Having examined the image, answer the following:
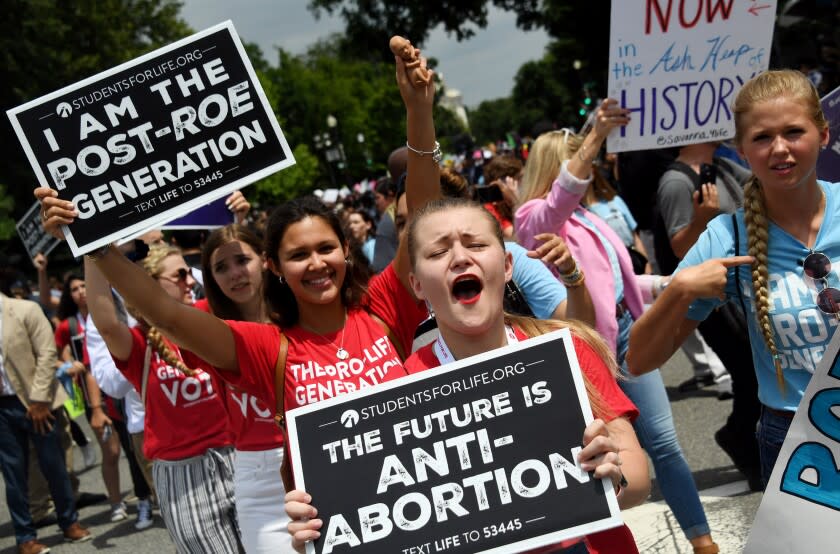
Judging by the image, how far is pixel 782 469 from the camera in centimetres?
250

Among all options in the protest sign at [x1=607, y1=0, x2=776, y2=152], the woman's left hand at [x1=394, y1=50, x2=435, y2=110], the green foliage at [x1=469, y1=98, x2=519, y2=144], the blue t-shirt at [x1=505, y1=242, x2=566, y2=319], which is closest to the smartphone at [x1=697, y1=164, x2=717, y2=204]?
the protest sign at [x1=607, y1=0, x2=776, y2=152]

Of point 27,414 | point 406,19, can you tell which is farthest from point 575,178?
point 406,19

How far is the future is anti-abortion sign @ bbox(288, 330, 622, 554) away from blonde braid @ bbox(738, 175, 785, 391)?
70 centimetres

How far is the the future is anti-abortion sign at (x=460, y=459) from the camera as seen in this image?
2205 millimetres

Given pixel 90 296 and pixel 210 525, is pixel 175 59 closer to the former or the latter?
pixel 90 296

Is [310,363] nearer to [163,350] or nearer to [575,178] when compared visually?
[163,350]

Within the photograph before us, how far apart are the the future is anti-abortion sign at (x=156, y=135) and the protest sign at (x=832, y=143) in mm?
2154

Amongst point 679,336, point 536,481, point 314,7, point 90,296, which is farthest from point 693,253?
point 314,7

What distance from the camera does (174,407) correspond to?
4.40m

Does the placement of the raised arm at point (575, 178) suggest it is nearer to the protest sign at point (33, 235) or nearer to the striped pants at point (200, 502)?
the striped pants at point (200, 502)

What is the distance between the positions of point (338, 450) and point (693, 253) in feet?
4.02

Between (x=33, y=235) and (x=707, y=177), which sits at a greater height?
(x=33, y=235)

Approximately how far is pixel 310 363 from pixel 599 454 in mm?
1233

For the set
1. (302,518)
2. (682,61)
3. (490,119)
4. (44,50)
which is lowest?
(302,518)
